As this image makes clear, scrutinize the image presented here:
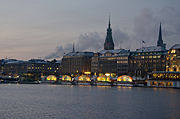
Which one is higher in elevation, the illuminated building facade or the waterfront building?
the illuminated building facade

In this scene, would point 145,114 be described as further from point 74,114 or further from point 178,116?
point 74,114

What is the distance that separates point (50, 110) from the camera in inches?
2516

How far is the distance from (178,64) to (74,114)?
13307 cm

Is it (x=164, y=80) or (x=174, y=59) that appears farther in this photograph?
(x=174, y=59)

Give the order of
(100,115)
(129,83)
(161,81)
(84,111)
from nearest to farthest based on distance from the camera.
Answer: (100,115), (84,111), (161,81), (129,83)

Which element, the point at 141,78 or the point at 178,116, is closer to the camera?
the point at 178,116

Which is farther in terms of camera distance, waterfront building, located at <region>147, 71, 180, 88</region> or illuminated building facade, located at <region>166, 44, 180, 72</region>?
illuminated building facade, located at <region>166, 44, 180, 72</region>

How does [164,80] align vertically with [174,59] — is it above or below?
below

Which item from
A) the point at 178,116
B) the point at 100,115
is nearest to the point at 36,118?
the point at 100,115

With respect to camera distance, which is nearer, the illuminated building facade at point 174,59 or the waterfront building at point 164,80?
the waterfront building at point 164,80

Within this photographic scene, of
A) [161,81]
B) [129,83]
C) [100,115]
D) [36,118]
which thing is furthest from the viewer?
[129,83]

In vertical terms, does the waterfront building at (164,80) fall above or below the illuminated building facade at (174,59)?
below

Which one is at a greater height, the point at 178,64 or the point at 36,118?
the point at 178,64

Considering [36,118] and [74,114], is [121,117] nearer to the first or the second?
[74,114]
